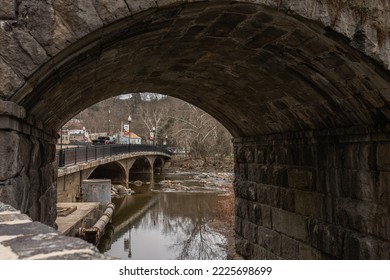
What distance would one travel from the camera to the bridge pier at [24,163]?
327 centimetres

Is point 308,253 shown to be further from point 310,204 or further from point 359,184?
point 359,184

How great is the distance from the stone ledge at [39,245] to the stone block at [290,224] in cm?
498

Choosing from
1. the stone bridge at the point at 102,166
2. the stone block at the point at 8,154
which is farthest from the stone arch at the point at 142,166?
the stone block at the point at 8,154

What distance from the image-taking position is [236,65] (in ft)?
18.2

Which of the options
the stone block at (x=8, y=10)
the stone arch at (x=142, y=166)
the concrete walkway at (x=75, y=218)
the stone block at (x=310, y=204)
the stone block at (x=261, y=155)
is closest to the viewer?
the stone block at (x=8, y=10)

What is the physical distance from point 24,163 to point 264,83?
3.73 m

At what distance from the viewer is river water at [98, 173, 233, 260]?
13.7 metres

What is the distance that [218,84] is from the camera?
6672mm

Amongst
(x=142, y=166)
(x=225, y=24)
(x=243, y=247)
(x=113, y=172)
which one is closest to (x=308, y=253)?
(x=243, y=247)

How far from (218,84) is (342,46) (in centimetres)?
288

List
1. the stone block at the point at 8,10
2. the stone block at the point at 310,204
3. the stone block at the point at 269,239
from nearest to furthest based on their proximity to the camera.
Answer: the stone block at the point at 8,10
the stone block at the point at 310,204
the stone block at the point at 269,239

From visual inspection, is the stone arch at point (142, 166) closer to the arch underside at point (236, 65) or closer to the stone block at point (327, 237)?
the arch underside at point (236, 65)

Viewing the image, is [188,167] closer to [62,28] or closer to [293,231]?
[293,231]

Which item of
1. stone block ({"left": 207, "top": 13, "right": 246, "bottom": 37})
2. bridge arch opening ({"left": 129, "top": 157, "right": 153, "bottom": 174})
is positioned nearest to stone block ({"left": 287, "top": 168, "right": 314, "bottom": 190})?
stone block ({"left": 207, "top": 13, "right": 246, "bottom": 37})
